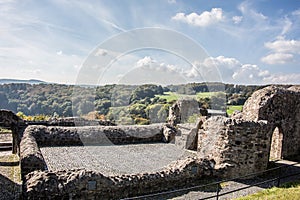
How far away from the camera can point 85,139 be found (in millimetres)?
15789

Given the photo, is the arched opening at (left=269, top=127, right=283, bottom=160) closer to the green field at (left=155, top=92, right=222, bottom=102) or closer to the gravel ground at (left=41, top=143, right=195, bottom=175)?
the gravel ground at (left=41, top=143, right=195, bottom=175)

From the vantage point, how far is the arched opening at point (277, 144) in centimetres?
1385

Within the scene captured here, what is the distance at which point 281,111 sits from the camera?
13680mm

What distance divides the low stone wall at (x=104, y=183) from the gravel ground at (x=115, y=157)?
6.68ft

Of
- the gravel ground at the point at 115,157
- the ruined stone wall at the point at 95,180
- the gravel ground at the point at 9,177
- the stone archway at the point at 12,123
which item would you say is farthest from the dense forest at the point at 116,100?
the ruined stone wall at the point at 95,180

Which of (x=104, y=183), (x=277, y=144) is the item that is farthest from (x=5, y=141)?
(x=277, y=144)

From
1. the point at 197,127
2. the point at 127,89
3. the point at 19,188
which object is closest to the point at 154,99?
the point at 127,89

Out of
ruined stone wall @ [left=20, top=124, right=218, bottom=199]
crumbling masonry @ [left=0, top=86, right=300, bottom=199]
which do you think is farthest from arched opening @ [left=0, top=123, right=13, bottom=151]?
ruined stone wall @ [left=20, top=124, right=218, bottom=199]

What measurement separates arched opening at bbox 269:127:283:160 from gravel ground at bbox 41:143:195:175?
4.17m

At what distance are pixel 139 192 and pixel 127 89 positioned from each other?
2258 centimetres

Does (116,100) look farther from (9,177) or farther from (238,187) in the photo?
(238,187)

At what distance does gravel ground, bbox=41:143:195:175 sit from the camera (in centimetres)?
1108

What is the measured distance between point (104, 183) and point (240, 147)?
5.56 meters

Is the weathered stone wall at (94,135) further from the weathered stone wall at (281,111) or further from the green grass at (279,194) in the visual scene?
the green grass at (279,194)
